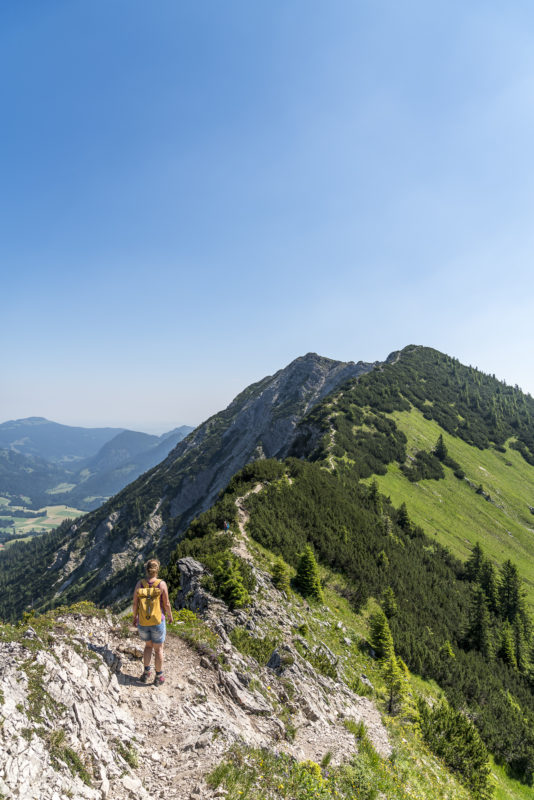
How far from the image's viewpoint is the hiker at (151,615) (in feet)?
34.3

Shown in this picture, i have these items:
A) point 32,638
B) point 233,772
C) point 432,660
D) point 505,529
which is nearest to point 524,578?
point 505,529

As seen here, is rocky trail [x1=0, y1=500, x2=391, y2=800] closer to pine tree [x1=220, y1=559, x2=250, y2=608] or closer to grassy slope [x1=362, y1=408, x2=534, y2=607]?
pine tree [x1=220, y1=559, x2=250, y2=608]

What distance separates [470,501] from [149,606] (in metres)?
72.9

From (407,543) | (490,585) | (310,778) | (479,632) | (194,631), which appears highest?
(194,631)

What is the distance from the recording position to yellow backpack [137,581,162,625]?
34.2 ft

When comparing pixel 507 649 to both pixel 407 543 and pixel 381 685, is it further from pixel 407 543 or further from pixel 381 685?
pixel 381 685

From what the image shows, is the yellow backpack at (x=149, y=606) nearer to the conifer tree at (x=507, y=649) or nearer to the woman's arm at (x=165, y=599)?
the woman's arm at (x=165, y=599)

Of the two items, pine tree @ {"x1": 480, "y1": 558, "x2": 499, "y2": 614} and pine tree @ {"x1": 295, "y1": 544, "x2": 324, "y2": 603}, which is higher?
pine tree @ {"x1": 295, "y1": 544, "x2": 324, "y2": 603}

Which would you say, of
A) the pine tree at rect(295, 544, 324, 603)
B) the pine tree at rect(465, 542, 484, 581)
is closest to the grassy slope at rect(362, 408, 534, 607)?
the pine tree at rect(465, 542, 484, 581)

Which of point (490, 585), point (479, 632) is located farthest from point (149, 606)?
point (490, 585)

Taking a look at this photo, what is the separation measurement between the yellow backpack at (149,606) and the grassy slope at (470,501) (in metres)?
49.5

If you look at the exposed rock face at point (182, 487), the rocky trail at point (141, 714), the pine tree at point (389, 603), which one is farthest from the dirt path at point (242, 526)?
the exposed rock face at point (182, 487)

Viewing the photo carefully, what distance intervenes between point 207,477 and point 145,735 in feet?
455

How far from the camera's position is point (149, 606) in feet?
34.4
